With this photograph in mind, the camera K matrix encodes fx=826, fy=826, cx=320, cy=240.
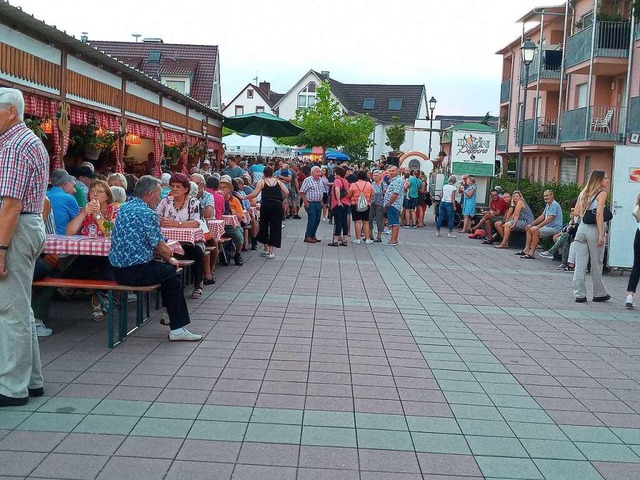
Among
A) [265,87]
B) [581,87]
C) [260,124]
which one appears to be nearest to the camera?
[260,124]

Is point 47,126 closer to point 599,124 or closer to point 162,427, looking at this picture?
point 162,427

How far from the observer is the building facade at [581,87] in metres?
27.1

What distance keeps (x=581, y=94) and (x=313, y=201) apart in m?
17.8

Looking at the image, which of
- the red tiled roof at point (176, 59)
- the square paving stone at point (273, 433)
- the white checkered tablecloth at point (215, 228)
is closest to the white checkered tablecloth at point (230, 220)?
the white checkered tablecloth at point (215, 228)

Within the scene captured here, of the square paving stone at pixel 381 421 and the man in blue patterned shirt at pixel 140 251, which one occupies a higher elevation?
the man in blue patterned shirt at pixel 140 251

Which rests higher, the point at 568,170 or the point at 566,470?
the point at 568,170

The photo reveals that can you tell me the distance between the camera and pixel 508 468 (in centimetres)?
486

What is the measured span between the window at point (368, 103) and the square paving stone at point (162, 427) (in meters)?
84.5

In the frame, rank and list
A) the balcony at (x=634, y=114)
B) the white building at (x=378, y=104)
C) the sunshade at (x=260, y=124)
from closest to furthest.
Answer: the sunshade at (x=260, y=124)
the balcony at (x=634, y=114)
the white building at (x=378, y=104)

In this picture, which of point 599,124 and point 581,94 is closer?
point 599,124

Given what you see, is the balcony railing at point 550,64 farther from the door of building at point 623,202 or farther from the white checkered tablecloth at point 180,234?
the white checkered tablecloth at point 180,234

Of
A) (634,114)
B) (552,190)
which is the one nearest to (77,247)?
(552,190)

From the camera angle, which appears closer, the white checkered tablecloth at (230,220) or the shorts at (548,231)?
the white checkered tablecloth at (230,220)

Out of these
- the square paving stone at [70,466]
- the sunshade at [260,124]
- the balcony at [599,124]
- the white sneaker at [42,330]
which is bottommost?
the square paving stone at [70,466]
